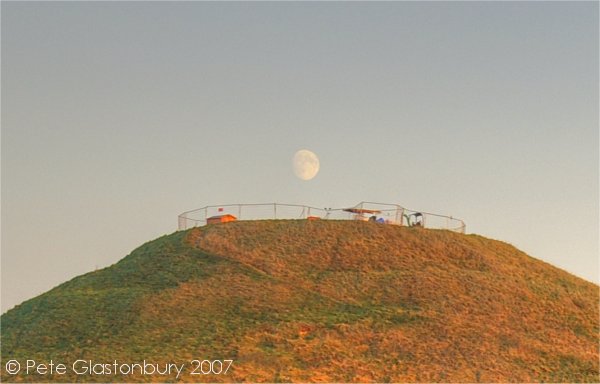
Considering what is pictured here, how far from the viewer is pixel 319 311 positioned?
38.8 metres

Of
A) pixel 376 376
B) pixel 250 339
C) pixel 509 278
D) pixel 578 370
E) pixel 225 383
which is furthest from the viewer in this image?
pixel 509 278

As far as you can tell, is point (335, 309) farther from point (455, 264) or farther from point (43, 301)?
point (43, 301)

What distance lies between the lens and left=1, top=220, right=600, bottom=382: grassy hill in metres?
33.8

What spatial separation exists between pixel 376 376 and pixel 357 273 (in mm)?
12833

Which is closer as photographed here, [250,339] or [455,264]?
[250,339]

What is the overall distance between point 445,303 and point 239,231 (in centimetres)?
1683

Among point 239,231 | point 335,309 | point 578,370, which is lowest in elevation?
point 578,370

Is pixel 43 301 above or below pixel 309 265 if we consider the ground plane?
below

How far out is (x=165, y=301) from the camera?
39.7 m

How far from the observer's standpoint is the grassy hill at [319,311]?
33750 millimetres

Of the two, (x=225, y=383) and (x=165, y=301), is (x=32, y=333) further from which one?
(x=225, y=383)

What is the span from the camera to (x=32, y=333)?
38.5 m

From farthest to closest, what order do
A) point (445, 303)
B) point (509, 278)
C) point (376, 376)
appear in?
point (509, 278)
point (445, 303)
point (376, 376)

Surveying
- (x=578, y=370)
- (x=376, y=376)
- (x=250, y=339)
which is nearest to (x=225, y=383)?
(x=250, y=339)
